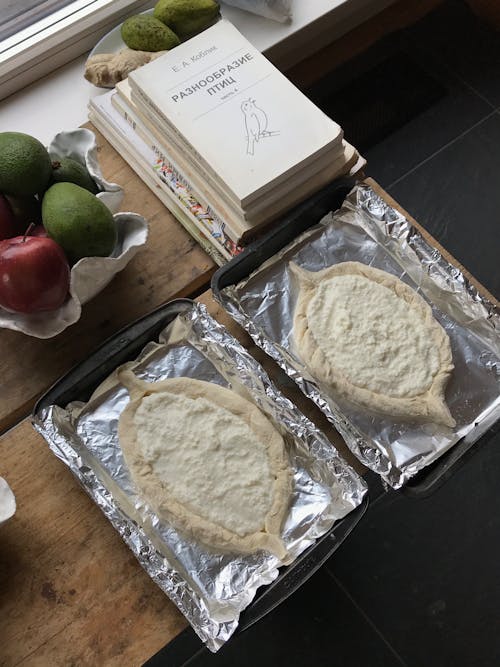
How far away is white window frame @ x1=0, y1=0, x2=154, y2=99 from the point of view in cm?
123

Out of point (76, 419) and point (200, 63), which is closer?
point (76, 419)

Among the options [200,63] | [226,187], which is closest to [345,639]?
[226,187]

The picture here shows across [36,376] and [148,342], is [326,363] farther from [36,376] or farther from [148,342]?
[36,376]

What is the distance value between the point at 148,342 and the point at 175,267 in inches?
5.8

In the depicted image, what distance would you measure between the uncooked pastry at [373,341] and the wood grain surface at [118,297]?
17 cm

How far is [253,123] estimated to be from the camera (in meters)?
0.94

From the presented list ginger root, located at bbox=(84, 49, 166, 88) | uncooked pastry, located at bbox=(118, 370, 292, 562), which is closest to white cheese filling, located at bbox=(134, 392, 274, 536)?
uncooked pastry, located at bbox=(118, 370, 292, 562)

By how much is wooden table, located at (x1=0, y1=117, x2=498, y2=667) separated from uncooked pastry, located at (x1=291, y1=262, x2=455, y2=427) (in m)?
0.06

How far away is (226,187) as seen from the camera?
921 mm

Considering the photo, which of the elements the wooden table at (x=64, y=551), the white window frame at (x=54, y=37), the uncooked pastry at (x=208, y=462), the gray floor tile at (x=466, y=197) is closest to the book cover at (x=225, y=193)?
the wooden table at (x=64, y=551)

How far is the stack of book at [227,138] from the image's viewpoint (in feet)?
3.03

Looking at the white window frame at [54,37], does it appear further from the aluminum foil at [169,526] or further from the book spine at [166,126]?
the aluminum foil at [169,526]

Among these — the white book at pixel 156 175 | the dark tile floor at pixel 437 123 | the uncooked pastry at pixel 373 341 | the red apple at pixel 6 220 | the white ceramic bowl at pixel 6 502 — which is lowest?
the dark tile floor at pixel 437 123

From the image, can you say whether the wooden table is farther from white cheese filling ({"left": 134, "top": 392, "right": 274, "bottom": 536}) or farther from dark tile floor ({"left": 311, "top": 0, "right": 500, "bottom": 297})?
dark tile floor ({"left": 311, "top": 0, "right": 500, "bottom": 297})
